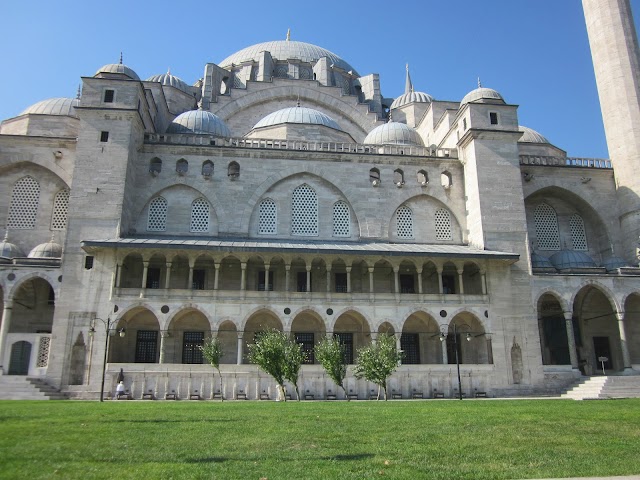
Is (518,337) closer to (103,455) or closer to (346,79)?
(103,455)

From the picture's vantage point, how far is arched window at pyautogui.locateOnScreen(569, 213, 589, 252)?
32.9m

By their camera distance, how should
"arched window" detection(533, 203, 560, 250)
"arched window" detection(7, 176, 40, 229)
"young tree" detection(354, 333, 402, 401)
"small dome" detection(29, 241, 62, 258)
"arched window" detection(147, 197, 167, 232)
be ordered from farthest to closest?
"arched window" detection(533, 203, 560, 250) < "arched window" detection(7, 176, 40, 229) < "arched window" detection(147, 197, 167, 232) < "small dome" detection(29, 241, 62, 258) < "young tree" detection(354, 333, 402, 401)

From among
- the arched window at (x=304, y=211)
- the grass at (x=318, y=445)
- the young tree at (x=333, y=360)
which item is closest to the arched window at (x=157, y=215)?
the arched window at (x=304, y=211)

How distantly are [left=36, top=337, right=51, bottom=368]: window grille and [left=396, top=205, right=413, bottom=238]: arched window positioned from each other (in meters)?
18.5

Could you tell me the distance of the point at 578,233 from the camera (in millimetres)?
33156

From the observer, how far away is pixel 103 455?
7391mm

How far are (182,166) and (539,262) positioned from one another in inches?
815

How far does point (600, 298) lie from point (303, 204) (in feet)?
59.6

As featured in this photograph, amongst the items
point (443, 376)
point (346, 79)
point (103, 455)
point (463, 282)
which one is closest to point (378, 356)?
point (443, 376)

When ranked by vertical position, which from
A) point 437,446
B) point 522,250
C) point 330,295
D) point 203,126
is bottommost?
point 437,446

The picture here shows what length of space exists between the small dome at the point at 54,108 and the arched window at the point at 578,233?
1216 inches

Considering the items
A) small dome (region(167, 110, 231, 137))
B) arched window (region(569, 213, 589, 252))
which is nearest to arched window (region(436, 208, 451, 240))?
arched window (region(569, 213, 589, 252))

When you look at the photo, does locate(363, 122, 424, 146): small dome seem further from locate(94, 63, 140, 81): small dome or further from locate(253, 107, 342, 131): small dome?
locate(94, 63, 140, 81): small dome

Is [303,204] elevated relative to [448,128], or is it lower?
lower
